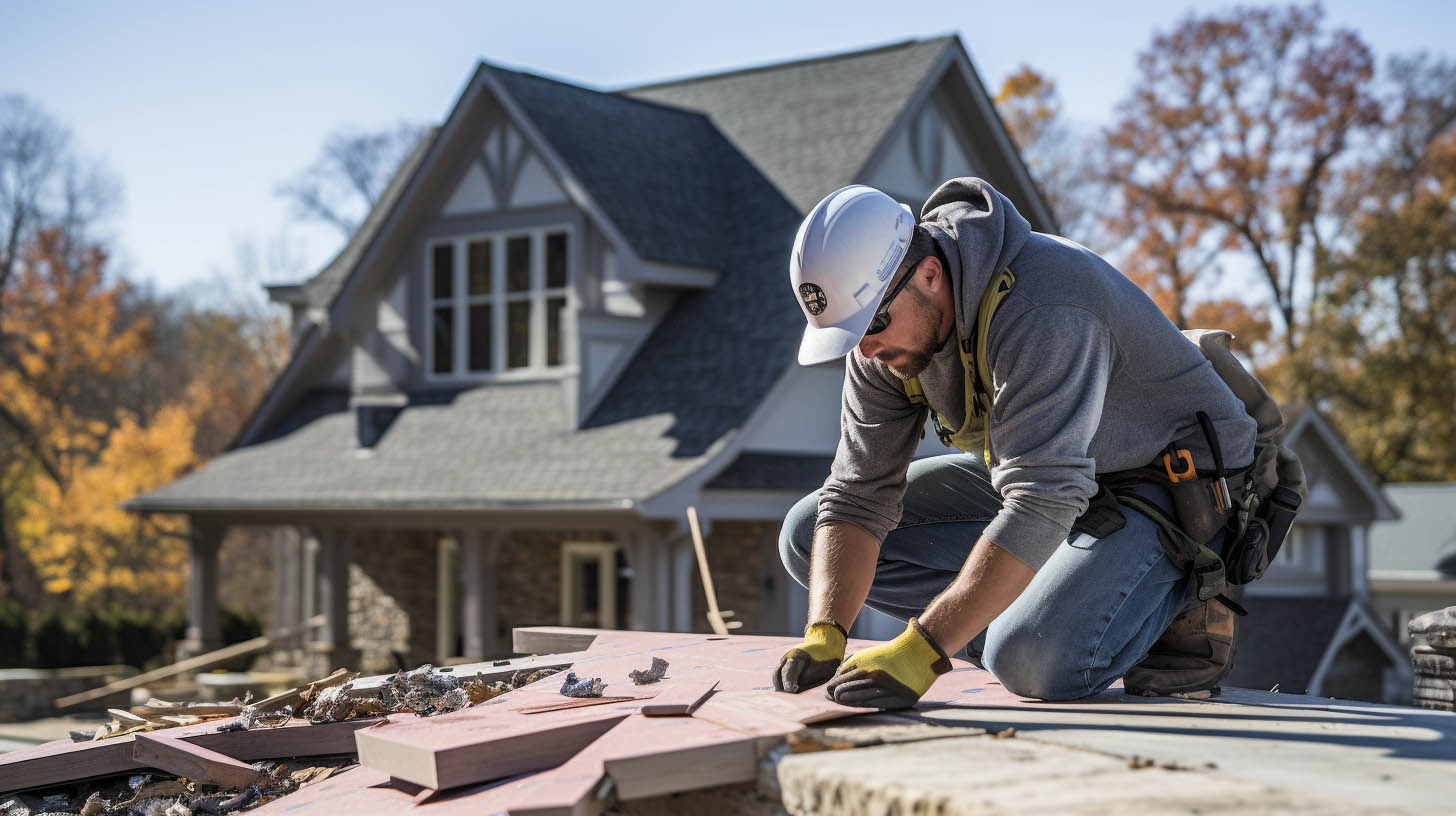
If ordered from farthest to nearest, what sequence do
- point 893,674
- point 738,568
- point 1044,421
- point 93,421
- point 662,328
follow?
point 93,421 → point 662,328 → point 738,568 → point 1044,421 → point 893,674

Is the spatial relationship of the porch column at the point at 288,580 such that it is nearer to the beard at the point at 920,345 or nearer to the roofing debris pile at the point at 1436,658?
the roofing debris pile at the point at 1436,658

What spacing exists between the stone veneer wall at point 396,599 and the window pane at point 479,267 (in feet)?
12.0

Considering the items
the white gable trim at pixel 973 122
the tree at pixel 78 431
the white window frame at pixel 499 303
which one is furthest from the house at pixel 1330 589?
the tree at pixel 78 431

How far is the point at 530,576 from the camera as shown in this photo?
1747 cm

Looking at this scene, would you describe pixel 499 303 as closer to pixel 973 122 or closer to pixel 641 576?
pixel 641 576

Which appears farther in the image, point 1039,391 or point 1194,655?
point 1194,655

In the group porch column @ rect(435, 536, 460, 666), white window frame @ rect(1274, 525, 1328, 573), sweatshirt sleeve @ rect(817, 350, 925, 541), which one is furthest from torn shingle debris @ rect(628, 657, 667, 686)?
white window frame @ rect(1274, 525, 1328, 573)

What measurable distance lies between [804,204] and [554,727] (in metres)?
12.2

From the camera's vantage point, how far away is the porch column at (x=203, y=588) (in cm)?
1994

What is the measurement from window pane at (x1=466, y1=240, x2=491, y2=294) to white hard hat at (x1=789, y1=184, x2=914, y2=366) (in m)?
13.1

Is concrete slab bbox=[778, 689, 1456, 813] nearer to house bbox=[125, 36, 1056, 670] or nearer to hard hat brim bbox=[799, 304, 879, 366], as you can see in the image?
hard hat brim bbox=[799, 304, 879, 366]

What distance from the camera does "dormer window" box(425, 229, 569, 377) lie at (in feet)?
53.2

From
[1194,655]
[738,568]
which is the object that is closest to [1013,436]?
[1194,655]

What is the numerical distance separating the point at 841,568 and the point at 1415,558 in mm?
29150
